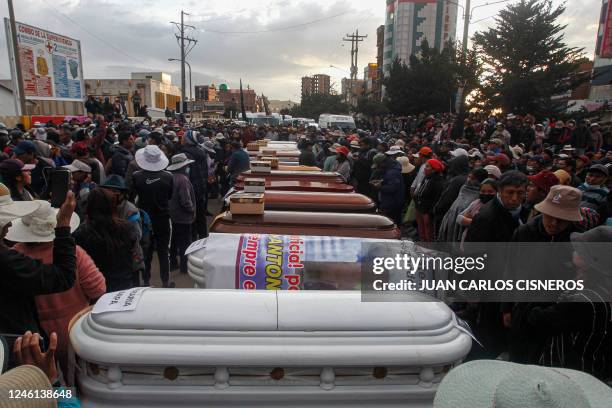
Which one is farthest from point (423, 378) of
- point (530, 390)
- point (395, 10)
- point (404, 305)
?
point (395, 10)

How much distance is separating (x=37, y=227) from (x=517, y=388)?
2.44m

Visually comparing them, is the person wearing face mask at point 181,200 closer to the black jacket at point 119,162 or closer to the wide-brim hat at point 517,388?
the black jacket at point 119,162

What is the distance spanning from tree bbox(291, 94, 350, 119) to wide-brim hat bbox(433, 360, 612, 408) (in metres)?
59.5

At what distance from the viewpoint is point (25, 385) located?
145cm

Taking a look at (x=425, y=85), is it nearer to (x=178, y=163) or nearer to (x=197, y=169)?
(x=197, y=169)

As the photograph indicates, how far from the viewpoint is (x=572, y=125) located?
12.8m

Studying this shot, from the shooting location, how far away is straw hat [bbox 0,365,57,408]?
1.34 metres

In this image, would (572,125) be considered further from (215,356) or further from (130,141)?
(215,356)

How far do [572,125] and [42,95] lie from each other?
68.8 feet

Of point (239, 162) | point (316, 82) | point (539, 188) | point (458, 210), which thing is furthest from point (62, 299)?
point (316, 82)

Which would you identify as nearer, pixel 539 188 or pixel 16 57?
pixel 539 188

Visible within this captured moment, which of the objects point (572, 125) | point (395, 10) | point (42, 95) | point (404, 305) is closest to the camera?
point (404, 305)

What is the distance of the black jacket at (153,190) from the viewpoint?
5.31m

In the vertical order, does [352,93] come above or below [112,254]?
above
